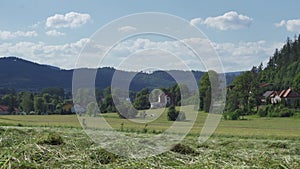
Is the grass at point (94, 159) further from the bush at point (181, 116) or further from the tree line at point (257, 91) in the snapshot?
the tree line at point (257, 91)

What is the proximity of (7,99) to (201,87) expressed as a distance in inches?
782

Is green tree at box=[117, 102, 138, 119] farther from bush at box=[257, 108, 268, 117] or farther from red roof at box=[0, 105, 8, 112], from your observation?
bush at box=[257, 108, 268, 117]

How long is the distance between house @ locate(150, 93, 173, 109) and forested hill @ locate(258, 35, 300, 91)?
33.2 metres

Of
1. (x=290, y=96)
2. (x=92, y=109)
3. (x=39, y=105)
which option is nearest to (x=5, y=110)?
(x=39, y=105)

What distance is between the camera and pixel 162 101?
12984 mm

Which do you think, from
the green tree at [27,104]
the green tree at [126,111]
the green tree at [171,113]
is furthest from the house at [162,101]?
the green tree at [27,104]

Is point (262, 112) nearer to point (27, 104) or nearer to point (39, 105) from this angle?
point (39, 105)

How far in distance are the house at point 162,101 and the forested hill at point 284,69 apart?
109ft

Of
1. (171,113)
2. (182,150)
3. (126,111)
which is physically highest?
(126,111)

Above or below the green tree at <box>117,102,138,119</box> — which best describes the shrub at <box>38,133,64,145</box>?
below

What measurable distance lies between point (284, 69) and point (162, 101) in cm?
4904

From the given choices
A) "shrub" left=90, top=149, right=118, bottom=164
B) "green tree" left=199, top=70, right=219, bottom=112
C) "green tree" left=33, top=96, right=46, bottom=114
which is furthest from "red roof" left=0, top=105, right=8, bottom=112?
"shrub" left=90, top=149, right=118, bottom=164

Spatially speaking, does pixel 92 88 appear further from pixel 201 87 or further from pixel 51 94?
pixel 51 94

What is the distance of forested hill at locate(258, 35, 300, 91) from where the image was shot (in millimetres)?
49338
